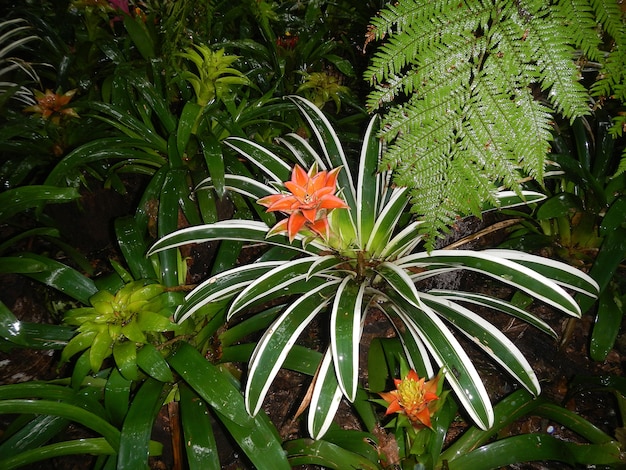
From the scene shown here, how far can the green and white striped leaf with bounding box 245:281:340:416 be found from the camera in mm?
984

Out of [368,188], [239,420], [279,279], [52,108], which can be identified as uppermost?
[368,188]

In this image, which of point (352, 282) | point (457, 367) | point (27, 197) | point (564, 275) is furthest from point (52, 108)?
point (564, 275)

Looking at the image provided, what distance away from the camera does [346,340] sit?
0.97 meters

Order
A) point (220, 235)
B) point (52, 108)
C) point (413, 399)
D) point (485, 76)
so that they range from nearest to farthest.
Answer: point (485, 76) < point (413, 399) < point (220, 235) < point (52, 108)

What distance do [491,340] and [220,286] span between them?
2.47 ft

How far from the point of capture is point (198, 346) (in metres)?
1.28

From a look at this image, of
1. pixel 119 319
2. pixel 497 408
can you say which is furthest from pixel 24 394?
pixel 497 408

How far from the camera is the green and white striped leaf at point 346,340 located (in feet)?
3.07

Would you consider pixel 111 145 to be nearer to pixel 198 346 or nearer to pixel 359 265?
pixel 198 346

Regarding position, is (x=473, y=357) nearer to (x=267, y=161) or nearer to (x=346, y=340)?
(x=346, y=340)

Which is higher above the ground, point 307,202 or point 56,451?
point 307,202

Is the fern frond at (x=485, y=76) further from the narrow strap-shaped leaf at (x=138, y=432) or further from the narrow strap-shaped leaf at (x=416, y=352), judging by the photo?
the narrow strap-shaped leaf at (x=138, y=432)

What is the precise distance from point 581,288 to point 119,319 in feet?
4.27

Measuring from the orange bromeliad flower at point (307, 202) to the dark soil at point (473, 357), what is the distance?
19.8 inches
